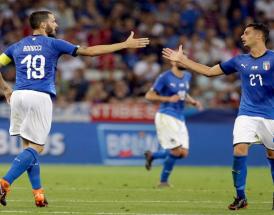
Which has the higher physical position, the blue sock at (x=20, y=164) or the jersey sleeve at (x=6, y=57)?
the jersey sleeve at (x=6, y=57)

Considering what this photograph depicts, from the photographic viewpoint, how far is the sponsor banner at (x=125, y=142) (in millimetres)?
23828

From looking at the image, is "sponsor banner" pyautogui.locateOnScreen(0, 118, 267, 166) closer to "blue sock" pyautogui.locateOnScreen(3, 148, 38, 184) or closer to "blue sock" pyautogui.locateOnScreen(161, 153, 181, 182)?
"blue sock" pyautogui.locateOnScreen(161, 153, 181, 182)

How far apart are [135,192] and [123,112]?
8.82 m

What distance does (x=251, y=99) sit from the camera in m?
12.3

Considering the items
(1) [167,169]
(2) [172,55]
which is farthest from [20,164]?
(1) [167,169]

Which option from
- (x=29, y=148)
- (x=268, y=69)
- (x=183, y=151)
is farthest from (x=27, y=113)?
(x=183, y=151)

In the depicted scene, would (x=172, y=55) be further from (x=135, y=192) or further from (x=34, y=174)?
(x=135, y=192)

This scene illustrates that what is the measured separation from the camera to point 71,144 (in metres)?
23.8

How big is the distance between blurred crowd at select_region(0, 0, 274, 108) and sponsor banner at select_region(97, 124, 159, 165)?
114 centimetres

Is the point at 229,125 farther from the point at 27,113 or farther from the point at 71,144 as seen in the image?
the point at 27,113

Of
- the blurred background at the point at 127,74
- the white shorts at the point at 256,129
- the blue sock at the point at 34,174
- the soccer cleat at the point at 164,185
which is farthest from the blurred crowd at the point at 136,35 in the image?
the white shorts at the point at 256,129

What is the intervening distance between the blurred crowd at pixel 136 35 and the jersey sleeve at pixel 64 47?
1213 centimetres

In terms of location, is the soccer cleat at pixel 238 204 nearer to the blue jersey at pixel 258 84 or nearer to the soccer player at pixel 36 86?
the blue jersey at pixel 258 84

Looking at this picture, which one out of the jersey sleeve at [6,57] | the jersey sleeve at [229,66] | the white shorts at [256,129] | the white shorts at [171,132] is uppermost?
the jersey sleeve at [6,57]
